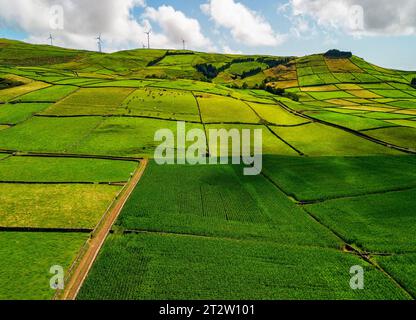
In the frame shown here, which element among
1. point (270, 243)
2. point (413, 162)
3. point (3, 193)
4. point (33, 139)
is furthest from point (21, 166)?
point (413, 162)

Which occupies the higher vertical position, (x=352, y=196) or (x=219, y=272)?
(x=352, y=196)

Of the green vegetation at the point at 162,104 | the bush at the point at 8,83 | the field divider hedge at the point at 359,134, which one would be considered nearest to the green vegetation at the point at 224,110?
the green vegetation at the point at 162,104

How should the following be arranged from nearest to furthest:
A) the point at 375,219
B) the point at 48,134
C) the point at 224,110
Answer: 1. the point at 375,219
2. the point at 48,134
3. the point at 224,110

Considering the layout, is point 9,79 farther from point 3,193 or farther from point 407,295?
point 407,295

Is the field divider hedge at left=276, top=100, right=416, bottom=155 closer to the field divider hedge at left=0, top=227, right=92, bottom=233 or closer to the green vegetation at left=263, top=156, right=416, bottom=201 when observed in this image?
the green vegetation at left=263, top=156, right=416, bottom=201

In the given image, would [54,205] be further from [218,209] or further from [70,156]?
[70,156]

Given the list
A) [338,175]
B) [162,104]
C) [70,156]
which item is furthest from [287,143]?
[70,156]

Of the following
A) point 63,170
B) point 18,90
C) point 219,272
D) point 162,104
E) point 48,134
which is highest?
point 18,90
